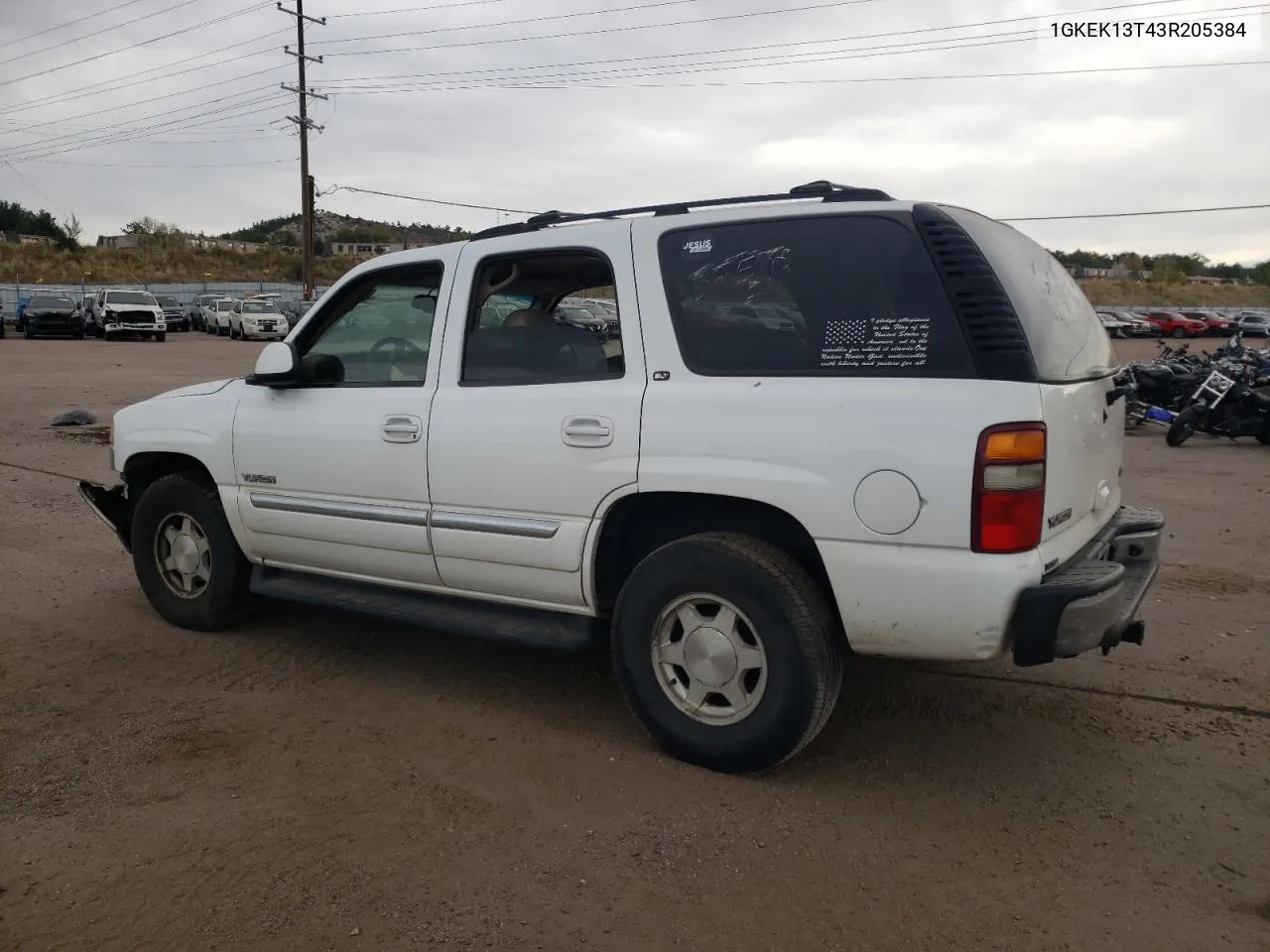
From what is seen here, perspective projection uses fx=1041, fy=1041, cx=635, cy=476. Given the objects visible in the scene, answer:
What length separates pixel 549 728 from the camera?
13.2 ft

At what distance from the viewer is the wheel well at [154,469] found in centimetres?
514

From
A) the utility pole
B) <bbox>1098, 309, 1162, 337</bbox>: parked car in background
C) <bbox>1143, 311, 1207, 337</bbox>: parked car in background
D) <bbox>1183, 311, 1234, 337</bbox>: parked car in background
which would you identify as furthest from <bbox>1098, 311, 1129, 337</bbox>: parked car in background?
the utility pole

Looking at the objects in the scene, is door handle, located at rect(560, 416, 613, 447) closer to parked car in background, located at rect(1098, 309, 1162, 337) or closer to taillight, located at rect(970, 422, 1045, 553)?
taillight, located at rect(970, 422, 1045, 553)

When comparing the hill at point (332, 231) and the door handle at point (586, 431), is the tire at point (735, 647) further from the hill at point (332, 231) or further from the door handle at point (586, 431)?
the hill at point (332, 231)

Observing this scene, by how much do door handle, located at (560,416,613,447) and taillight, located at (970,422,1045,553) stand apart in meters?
1.27

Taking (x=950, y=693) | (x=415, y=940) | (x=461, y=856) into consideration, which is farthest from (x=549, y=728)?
(x=950, y=693)

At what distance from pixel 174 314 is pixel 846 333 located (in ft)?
147

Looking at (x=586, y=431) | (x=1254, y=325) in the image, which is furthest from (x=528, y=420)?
(x=1254, y=325)

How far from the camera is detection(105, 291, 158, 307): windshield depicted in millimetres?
34250

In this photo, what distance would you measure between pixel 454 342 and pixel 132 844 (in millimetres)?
2099

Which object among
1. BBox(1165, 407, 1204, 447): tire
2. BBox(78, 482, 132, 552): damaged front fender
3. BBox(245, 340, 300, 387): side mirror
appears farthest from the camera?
BBox(1165, 407, 1204, 447): tire

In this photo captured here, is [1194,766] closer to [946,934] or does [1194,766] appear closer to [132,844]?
[946,934]

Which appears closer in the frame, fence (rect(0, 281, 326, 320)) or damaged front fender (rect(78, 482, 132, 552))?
damaged front fender (rect(78, 482, 132, 552))

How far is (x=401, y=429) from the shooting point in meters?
4.18
